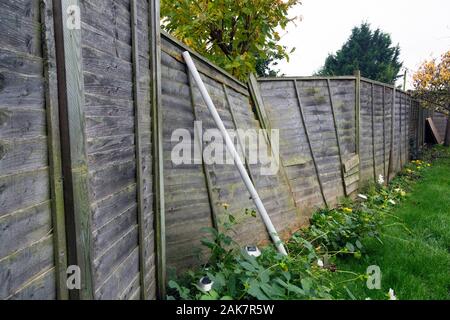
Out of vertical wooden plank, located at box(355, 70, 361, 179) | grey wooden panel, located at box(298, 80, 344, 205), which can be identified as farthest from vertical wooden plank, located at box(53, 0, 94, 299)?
vertical wooden plank, located at box(355, 70, 361, 179)

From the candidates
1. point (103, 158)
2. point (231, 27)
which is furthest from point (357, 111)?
point (103, 158)

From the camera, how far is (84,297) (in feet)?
4.05

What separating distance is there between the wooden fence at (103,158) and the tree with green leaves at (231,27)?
66 cm

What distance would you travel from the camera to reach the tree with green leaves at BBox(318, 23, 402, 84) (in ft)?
71.4

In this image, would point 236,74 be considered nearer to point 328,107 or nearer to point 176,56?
point 176,56

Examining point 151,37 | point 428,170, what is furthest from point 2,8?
point 428,170

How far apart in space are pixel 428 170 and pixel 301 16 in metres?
6.34

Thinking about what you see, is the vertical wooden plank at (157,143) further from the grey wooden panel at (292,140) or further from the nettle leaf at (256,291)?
the grey wooden panel at (292,140)

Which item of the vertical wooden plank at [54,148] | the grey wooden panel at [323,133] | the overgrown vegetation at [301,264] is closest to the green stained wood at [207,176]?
the overgrown vegetation at [301,264]

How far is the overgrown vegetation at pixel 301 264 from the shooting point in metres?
1.96

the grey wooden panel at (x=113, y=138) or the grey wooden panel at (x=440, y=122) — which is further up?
the grey wooden panel at (x=440, y=122)

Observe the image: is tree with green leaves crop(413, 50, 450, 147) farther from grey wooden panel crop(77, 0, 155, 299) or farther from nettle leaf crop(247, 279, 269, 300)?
grey wooden panel crop(77, 0, 155, 299)

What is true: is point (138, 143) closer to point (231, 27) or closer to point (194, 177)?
point (194, 177)

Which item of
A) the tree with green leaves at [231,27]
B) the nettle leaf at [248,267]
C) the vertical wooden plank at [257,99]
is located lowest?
the nettle leaf at [248,267]
